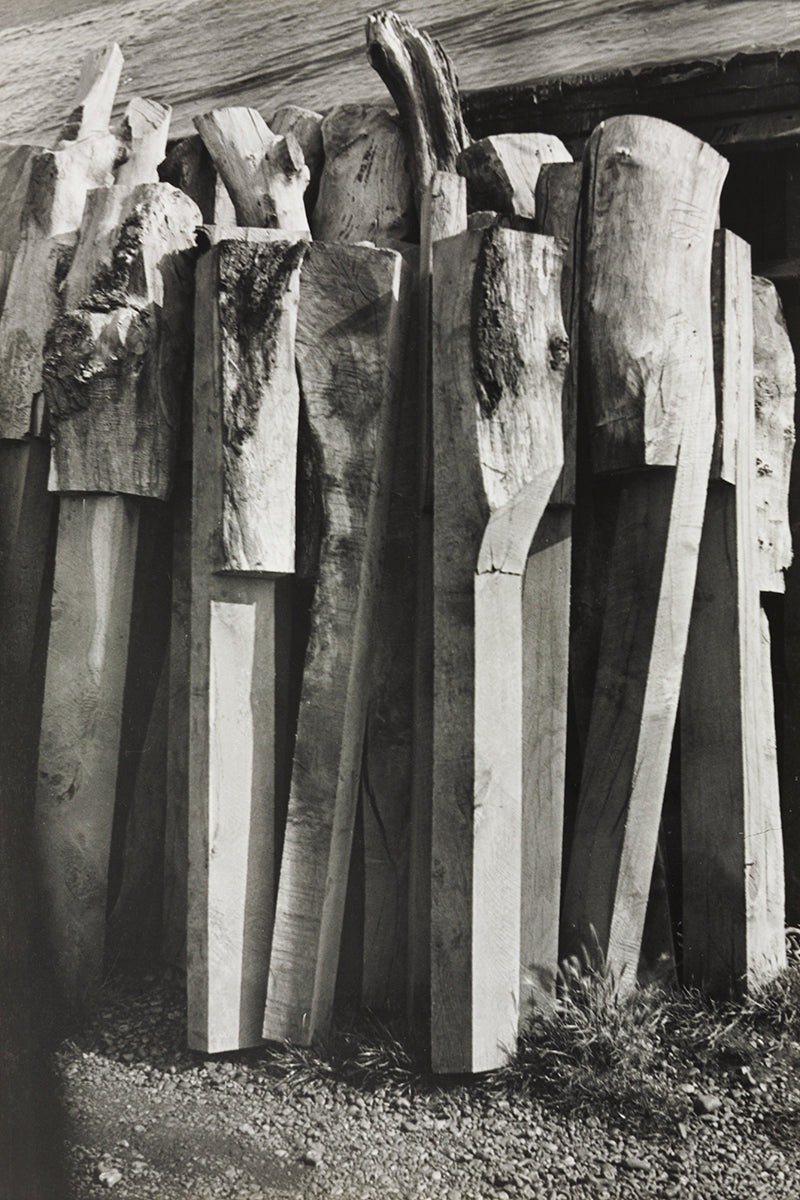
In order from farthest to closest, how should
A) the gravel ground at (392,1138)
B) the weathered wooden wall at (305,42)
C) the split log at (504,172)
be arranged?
the weathered wooden wall at (305,42) → the split log at (504,172) → the gravel ground at (392,1138)

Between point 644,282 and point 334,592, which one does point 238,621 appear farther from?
point 644,282

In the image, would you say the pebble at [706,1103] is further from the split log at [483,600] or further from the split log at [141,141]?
the split log at [141,141]

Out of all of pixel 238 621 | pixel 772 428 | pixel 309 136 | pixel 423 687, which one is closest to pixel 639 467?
pixel 772 428

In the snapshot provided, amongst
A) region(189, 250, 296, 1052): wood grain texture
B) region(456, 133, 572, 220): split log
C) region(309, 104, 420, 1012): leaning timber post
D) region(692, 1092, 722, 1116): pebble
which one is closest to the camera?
region(692, 1092, 722, 1116): pebble

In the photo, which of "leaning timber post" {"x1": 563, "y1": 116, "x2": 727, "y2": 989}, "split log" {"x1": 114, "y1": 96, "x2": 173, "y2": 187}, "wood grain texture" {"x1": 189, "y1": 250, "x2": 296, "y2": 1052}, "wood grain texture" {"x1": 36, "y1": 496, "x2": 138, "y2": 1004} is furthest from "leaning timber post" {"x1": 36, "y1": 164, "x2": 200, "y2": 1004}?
"leaning timber post" {"x1": 563, "y1": 116, "x2": 727, "y2": 989}

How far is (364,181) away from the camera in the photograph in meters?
2.74

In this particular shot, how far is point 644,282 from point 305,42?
121 centimetres

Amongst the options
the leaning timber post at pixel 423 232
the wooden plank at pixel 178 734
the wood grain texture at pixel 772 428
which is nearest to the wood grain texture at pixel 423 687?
the leaning timber post at pixel 423 232

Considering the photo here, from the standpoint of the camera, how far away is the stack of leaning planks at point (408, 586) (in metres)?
2.26

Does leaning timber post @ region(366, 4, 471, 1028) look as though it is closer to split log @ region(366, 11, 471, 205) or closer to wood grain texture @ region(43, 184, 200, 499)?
split log @ region(366, 11, 471, 205)

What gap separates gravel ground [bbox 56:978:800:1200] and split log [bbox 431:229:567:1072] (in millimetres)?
142

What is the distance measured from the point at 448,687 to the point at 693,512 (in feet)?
2.27

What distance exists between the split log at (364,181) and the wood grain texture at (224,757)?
1.54 ft

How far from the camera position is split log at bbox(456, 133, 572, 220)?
257 cm
